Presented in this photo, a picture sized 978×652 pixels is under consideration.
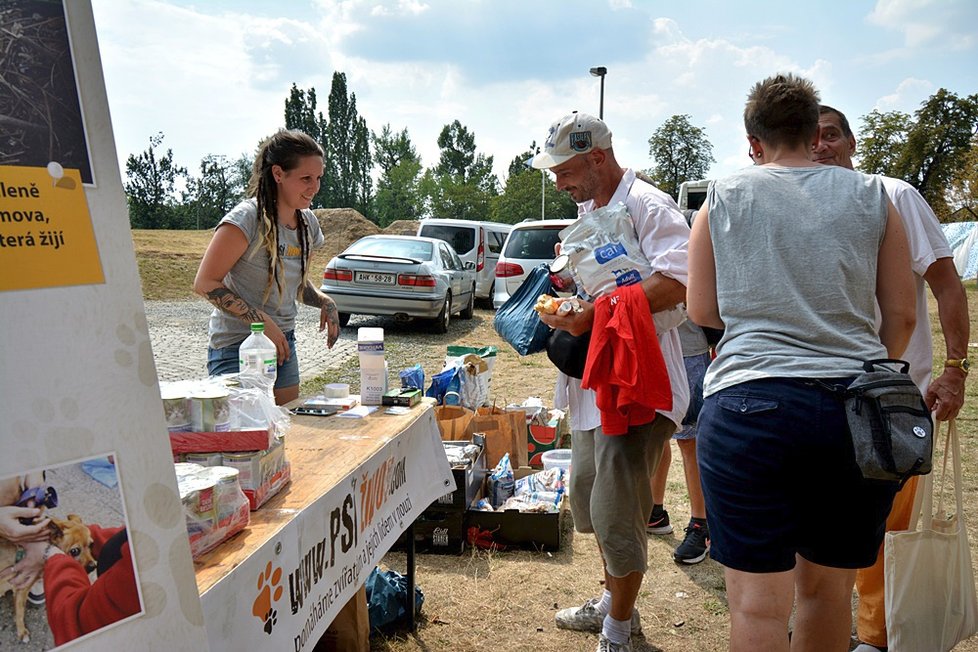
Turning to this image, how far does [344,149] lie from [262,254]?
68702 mm

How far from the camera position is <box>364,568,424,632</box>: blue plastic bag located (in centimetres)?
296

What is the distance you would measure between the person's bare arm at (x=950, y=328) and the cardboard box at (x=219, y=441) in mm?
2155

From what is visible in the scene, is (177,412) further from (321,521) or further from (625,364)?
(625,364)

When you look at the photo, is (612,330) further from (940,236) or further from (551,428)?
(551,428)

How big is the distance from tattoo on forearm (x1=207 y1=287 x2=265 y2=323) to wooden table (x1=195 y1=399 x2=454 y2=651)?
1.44ft

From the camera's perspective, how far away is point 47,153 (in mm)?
834

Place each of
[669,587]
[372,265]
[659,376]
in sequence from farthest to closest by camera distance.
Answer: [372,265], [669,587], [659,376]

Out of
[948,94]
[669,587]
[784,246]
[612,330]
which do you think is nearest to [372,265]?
[669,587]

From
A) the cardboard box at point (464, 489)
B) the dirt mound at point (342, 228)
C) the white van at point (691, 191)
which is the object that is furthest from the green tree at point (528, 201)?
the cardboard box at point (464, 489)

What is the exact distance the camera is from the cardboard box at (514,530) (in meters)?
3.89

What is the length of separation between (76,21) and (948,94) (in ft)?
109

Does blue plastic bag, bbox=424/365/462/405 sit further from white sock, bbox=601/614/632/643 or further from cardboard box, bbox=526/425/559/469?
white sock, bbox=601/614/632/643

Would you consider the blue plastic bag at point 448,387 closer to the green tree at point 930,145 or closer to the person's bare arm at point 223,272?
the person's bare arm at point 223,272

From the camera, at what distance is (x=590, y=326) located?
2.54 metres
